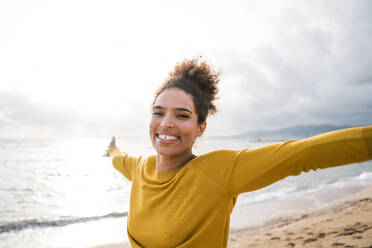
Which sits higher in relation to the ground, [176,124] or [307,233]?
[176,124]

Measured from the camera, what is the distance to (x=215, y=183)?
1503 mm

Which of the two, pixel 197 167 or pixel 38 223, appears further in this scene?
pixel 38 223

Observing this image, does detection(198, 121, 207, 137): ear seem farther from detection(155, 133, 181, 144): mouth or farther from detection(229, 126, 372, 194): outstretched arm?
detection(229, 126, 372, 194): outstretched arm

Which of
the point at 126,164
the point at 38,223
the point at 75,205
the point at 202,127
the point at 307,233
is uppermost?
the point at 202,127

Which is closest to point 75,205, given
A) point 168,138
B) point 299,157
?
point 168,138

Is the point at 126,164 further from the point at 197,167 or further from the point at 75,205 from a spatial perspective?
the point at 75,205

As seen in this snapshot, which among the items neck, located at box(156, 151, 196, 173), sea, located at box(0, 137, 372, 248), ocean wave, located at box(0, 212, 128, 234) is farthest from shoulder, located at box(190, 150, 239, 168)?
ocean wave, located at box(0, 212, 128, 234)

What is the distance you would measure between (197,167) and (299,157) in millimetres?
706

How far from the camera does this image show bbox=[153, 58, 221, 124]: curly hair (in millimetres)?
1925

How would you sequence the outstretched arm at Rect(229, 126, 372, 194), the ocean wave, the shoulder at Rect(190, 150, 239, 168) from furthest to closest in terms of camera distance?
the ocean wave, the shoulder at Rect(190, 150, 239, 168), the outstretched arm at Rect(229, 126, 372, 194)

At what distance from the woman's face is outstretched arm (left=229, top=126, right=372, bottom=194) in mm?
486

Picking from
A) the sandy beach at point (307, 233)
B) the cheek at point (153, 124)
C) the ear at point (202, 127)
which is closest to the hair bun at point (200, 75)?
the ear at point (202, 127)

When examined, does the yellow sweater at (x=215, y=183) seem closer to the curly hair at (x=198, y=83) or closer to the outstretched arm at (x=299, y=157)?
the outstretched arm at (x=299, y=157)

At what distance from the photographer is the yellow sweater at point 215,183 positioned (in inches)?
44.5
